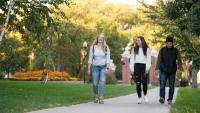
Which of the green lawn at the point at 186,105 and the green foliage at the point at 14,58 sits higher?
the green foliage at the point at 14,58

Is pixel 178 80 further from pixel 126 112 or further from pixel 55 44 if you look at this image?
pixel 126 112

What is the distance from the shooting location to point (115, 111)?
13.2m

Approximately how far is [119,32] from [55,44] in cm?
1909

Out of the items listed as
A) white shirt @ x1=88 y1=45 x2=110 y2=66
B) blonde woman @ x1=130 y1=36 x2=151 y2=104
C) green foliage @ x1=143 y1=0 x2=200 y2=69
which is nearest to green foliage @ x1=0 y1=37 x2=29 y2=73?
green foliage @ x1=143 y1=0 x2=200 y2=69

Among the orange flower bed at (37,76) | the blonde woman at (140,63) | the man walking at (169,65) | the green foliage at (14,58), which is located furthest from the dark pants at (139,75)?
the orange flower bed at (37,76)

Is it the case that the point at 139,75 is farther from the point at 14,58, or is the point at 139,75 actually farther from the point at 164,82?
the point at 14,58

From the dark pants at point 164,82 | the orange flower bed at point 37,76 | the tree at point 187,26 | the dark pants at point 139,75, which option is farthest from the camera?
the orange flower bed at point 37,76

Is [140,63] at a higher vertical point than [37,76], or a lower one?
higher

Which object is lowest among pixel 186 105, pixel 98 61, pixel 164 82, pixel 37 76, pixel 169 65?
pixel 37 76

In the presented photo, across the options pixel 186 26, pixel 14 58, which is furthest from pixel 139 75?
pixel 14 58

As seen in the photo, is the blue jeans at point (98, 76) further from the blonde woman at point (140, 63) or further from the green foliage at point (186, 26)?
the green foliage at point (186, 26)

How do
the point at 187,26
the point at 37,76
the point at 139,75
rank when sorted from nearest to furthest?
the point at 187,26
the point at 139,75
the point at 37,76

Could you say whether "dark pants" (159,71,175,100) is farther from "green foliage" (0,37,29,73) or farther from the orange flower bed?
the orange flower bed

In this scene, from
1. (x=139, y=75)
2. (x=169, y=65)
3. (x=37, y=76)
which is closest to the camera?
(x=169, y=65)
